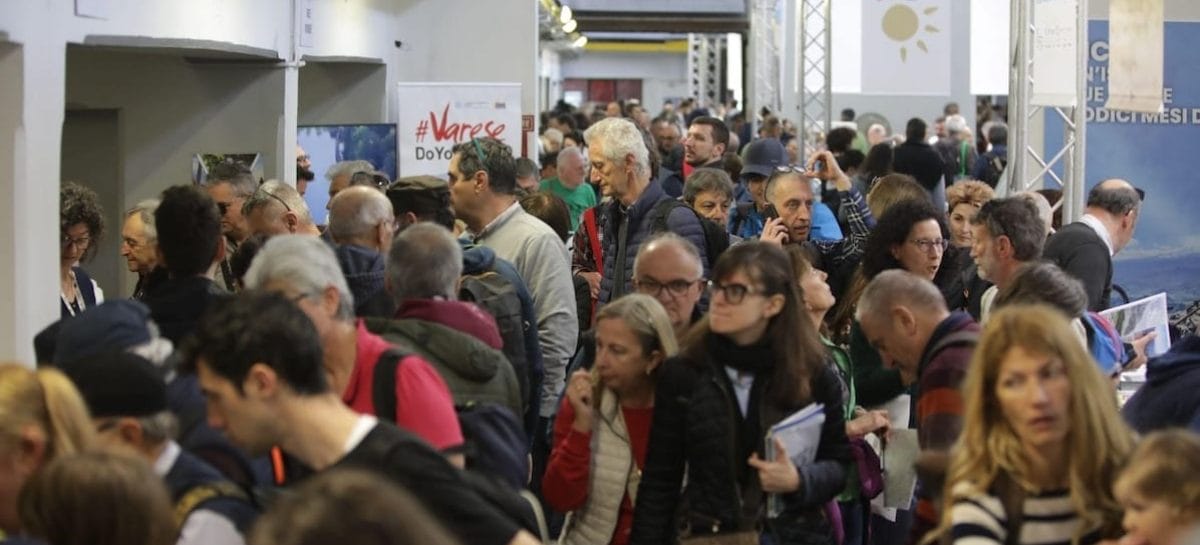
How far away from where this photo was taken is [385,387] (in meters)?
3.75

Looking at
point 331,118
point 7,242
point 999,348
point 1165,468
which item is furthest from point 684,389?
point 331,118

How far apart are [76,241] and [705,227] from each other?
248cm

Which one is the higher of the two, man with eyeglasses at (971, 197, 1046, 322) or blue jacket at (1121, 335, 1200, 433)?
man with eyeglasses at (971, 197, 1046, 322)

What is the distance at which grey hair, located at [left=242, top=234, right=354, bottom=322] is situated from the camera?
388 cm

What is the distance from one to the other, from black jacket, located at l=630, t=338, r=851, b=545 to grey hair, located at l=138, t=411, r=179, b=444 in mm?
1463

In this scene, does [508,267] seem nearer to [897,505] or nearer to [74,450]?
[897,505]

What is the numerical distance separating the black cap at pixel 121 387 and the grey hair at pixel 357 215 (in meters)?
1.94

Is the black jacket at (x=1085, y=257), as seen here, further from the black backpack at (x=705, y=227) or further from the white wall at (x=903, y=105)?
the white wall at (x=903, y=105)

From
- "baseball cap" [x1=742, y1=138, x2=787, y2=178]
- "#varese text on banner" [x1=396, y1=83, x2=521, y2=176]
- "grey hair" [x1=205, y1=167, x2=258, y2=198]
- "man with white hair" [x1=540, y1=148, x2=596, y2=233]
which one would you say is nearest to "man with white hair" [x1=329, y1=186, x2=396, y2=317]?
"grey hair" [x1=205, y1=167, x2=258, y2=198]

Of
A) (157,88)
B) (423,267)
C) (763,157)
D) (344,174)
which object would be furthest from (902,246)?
(157,88)

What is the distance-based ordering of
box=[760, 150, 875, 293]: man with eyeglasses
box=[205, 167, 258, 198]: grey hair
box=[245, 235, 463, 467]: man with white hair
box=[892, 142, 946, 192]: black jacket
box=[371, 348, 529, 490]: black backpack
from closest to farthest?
box=[245, 235, 463, 467]: man with white hair → box=[371, 348, 529, 490]: black backpack → box=[760, 150, 875, 293]: man with eyeglasses → box=[205, 167, 258, 198]: grey hair → box=[892, 142, 946, 192]: black jacket

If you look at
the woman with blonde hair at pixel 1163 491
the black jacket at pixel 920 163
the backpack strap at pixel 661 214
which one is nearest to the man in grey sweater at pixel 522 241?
the backpack strap at pixel 661 214

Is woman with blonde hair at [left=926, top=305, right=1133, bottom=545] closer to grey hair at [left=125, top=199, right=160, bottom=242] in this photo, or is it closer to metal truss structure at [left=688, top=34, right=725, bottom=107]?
grey hair at [left=125, top=199, right=160, bottom=242]

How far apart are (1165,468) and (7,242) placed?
13.0 ft
